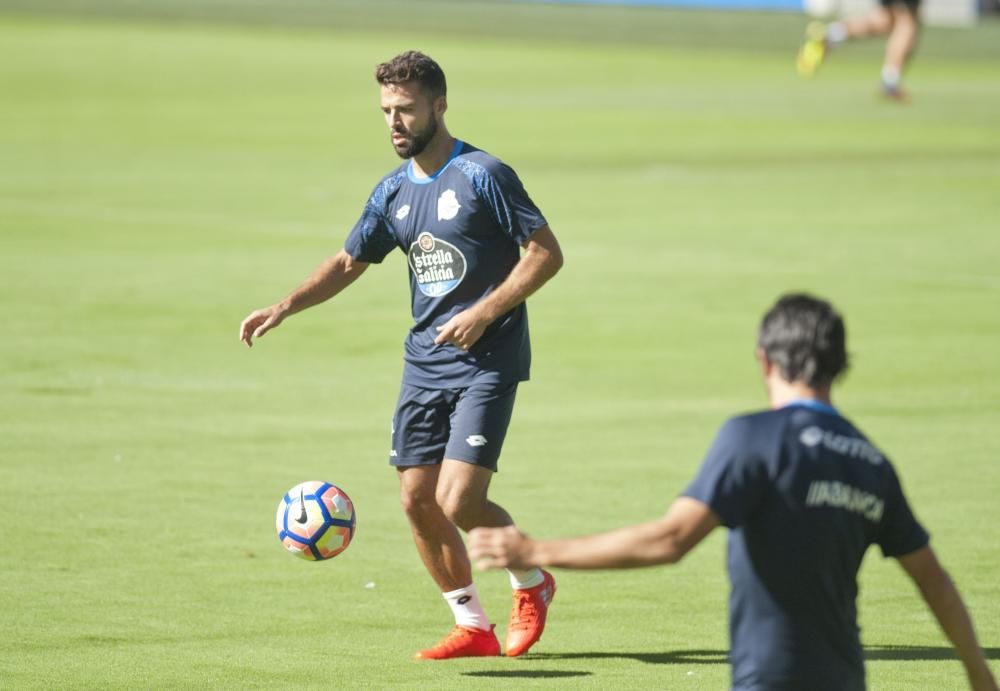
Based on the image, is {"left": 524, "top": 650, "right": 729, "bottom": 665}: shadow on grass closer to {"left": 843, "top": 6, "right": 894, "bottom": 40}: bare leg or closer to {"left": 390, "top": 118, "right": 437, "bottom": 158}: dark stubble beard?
{"left": 390, "top": 118, "right": 437, "bottom": 158}: dark stubble beard

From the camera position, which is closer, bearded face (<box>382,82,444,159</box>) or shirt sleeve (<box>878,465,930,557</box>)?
shirt sleeve (<box>878,465,930,557</box>)

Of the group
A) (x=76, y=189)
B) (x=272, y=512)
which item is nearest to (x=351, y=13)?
(x=76, y=189)

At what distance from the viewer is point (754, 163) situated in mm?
35562

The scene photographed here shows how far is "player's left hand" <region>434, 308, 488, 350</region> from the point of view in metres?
8.93

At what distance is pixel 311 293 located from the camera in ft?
31.5

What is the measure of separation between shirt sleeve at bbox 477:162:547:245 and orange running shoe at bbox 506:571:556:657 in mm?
1605

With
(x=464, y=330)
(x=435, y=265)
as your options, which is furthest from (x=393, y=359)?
(x=464, y=330)

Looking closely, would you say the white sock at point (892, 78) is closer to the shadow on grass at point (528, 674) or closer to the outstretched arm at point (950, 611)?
the shadow on grass at point (528, 674)

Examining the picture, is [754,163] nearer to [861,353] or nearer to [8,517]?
[861,353]

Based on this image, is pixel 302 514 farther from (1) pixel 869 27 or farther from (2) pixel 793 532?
(1) pixel 869 27

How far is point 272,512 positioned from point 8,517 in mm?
1525

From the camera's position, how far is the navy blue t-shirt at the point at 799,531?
5.70m

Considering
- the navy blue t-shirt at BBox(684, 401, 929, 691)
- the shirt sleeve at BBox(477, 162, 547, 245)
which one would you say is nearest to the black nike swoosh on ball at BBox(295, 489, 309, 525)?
the shirt sleeve at BBox(477, 162, 547, 245)

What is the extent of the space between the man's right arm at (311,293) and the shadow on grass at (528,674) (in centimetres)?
183
